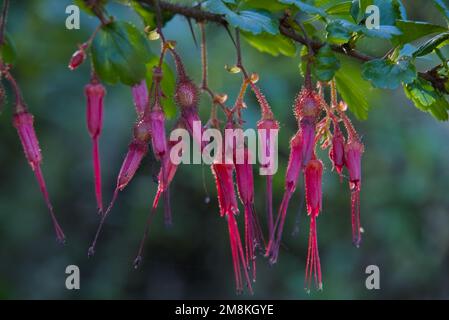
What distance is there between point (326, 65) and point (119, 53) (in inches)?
9.3

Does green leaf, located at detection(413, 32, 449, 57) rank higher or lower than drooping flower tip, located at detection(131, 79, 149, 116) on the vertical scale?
higher

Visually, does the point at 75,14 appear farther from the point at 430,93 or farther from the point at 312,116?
the point at 430,93

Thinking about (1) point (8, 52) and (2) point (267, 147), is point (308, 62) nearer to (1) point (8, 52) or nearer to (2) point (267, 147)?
(2) point (267, 147)

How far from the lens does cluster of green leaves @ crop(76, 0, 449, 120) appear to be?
73cm

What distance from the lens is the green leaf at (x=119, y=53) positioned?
72cm

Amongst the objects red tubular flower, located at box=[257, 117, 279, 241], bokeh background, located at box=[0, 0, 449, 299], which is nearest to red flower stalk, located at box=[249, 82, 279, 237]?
red tubular flower, located at box=[257, 117, 279, 241]

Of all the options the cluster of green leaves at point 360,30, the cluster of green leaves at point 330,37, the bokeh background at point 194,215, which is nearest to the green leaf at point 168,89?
the cluster of green leaves at point 330,37

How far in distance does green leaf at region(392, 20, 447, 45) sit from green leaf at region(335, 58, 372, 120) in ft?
0.44

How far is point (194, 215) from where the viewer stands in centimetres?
251

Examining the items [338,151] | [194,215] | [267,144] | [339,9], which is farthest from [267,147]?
[194,215]

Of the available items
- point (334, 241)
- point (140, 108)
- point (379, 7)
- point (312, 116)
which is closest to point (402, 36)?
point (379, 7)

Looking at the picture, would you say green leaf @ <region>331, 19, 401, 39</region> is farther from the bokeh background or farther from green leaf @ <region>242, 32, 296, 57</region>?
the bokeh background
